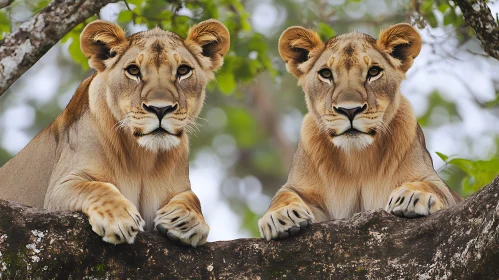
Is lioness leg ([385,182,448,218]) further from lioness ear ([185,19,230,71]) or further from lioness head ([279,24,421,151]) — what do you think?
lioness ear ([185,19,230,71])

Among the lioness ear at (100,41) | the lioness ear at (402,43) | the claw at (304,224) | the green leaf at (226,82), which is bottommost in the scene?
the claw at (304,224)

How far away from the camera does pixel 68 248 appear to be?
5.80 meters

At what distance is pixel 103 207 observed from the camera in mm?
6207

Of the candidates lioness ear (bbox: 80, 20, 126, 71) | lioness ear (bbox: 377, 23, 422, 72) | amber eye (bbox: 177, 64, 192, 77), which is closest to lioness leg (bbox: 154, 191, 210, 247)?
amber eye (bbox: 177, 64, 192, 77)

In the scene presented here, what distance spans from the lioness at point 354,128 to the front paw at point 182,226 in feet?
2.28

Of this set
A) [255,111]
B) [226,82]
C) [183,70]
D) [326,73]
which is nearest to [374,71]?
[326,73]

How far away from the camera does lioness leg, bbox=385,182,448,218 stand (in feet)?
21.2

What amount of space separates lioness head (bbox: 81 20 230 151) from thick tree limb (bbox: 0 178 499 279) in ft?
2.93

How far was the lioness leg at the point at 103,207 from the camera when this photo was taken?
5984 millimetres

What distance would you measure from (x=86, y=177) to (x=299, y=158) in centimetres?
195

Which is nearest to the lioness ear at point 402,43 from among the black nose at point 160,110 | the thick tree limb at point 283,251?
the thick tree limb at point 283,251

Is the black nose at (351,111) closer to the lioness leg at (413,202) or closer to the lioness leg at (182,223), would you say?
the lioness leg at (413,202)

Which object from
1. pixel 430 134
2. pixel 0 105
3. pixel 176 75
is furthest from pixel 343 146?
pixel 0 105

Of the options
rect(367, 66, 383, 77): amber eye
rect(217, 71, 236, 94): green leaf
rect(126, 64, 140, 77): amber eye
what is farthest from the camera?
rect(217, 71, 236, 94): green leaf
